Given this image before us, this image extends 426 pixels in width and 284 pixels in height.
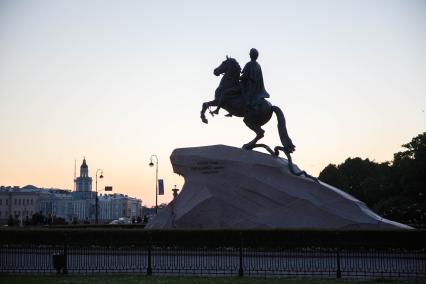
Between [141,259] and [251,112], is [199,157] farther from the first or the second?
[141,259]

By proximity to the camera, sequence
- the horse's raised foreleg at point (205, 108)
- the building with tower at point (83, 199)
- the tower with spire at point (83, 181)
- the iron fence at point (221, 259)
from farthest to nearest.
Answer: the tower with spire at point (83, 181), the building with tower at point (83, 199), the horse's raised foreleg at point (205, 108), the iron fence at point (221, 259)

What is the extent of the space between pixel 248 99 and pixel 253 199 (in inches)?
150

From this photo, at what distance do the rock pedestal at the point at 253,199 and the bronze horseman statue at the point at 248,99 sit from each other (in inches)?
43.3

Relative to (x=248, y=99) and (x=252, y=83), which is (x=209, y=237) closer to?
(x=248, y=99)

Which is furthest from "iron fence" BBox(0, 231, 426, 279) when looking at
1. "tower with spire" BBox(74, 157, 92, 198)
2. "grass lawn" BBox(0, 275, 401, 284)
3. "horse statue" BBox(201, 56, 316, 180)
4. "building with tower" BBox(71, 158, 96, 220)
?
"tower with spire" BBox(74, 157, 92, 198)

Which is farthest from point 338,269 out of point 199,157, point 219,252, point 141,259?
point 199,157

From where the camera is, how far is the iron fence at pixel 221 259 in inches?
586

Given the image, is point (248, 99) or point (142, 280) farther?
point (248, 99)

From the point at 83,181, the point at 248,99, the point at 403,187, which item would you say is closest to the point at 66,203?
the point at 83,181

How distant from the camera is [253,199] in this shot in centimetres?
2242

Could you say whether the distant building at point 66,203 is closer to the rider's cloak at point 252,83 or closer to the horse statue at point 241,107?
the horse statue at point 241,107

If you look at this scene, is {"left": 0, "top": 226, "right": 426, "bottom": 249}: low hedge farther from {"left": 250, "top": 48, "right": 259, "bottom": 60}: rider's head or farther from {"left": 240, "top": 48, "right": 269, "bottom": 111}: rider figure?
{"left": 250, "top": 48, "right": 259, "bottom": 60}: rider's head

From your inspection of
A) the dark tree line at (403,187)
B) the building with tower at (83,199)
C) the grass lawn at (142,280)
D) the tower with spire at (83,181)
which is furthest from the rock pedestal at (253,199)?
the tower with spire at (83,181)

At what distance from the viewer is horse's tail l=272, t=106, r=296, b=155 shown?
23.3m
